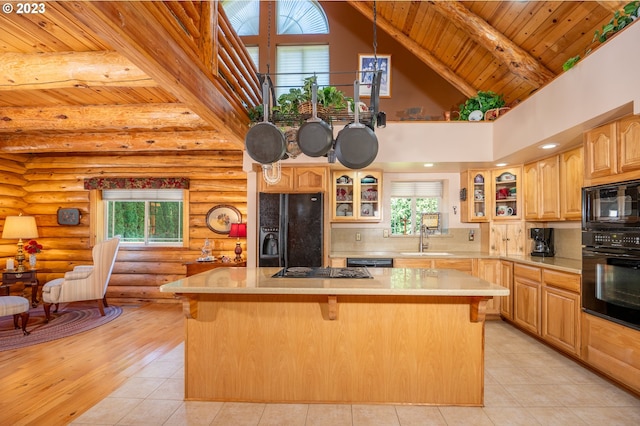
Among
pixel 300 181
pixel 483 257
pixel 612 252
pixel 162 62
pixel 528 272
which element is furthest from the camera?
pixel 300 181

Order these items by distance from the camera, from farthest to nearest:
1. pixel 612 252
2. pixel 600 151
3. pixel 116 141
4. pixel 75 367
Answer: pixel 116 141
pixel 75 367
pixel 600 151
pixel 612 252

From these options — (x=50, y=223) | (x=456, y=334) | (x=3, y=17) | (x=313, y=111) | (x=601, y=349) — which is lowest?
(x=601, y=349)

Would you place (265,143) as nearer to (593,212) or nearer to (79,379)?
(79,379)

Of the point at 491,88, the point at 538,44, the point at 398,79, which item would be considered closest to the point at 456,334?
the point at 538,44

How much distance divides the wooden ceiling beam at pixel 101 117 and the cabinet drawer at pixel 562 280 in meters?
3.84

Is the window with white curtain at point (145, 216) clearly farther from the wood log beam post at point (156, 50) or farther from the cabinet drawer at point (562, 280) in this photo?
the cabinet drawer at point (562, 280)

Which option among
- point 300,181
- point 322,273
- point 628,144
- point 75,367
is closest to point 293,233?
point 300,181

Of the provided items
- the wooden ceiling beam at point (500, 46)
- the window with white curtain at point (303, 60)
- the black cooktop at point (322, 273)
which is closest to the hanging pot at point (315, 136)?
the black cooktop at point (322, 273)

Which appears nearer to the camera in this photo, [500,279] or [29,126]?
[29,126]

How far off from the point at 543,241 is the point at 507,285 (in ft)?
2.28

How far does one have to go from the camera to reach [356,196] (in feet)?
16.0

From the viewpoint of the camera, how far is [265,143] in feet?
7.86

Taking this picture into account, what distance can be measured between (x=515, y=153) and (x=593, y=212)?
4.04 feet

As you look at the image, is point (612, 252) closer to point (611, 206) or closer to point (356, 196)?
point (611, 206)
